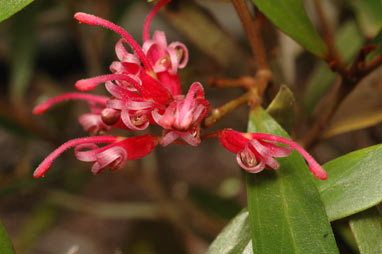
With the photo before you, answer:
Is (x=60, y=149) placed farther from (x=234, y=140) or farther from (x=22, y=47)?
(x=22, y=47)

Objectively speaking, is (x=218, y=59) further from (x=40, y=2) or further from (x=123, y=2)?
(x=40, y=2)

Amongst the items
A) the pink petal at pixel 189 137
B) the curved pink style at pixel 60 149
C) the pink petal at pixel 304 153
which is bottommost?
the pink petal at pixel 304 153

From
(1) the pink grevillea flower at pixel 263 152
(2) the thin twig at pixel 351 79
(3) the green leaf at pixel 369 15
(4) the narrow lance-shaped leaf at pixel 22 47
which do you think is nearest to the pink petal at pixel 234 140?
(1) the pink grevillea flower at pixel 263 152

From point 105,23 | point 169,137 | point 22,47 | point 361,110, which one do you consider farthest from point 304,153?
point 22,47

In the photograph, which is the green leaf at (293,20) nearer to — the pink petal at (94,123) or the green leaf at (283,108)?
the green leaf at (283,108)

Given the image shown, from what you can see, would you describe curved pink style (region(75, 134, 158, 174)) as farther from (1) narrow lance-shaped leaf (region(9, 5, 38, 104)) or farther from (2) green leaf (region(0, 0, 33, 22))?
(1) narrow lance-shaped leaf (region(9, 5, 38, 104))

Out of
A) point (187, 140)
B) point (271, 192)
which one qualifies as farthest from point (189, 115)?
point (271, 192)
